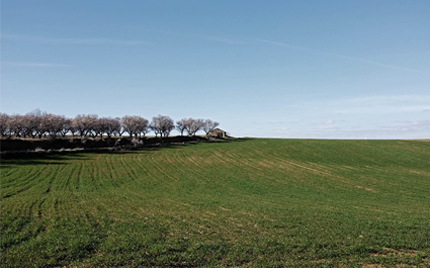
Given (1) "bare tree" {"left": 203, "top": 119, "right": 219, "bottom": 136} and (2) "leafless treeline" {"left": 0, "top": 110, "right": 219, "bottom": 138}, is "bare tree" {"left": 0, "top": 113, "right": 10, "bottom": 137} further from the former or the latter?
(1) "bare tree" {"left": 203, "top": 119, "right": 219, "bottom": 136}

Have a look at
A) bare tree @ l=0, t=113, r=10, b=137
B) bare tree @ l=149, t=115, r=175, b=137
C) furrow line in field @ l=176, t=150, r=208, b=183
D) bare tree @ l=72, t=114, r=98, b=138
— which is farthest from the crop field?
bare tree @ l=149, t=115, r=175, b=137

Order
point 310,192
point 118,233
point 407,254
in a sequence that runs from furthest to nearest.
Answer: point 310,192 < point 118,233 < point 407,254

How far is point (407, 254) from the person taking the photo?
15641mm

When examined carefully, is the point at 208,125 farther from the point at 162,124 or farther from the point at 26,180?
the point at 26,180

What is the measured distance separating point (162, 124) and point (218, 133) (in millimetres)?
29751

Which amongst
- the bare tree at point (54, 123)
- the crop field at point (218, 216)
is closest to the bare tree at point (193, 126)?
the bare tree at point (54, 123)

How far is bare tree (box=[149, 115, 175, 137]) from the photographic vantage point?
157 meters

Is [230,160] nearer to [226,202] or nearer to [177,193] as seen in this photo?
[177,193]

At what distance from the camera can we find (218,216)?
2458 cm

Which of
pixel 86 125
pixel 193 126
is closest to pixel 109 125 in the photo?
pixel 86 125

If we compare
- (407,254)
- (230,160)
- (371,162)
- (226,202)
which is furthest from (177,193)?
(371,162)

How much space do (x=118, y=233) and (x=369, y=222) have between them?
17480mm

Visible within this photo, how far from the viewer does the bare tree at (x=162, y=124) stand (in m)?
157

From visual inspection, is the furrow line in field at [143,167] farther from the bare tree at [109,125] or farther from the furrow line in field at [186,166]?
the bare tree at [109,125]
